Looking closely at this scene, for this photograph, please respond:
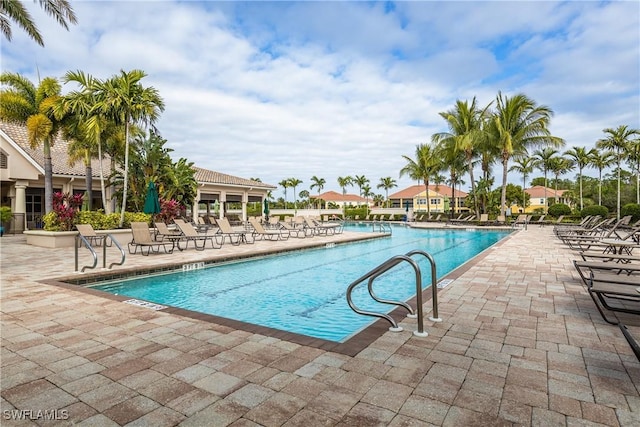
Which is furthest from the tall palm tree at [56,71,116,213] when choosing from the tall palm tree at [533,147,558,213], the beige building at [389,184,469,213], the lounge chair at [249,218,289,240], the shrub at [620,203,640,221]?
the tall palm tree at [533,147,558,213]

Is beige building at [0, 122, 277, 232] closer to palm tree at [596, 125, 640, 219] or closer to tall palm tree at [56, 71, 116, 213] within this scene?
tall palm tree at [56, 71, 116, 213]

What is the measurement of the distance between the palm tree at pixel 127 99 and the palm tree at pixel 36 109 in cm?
219

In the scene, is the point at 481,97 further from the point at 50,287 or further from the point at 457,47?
the point at 50,287

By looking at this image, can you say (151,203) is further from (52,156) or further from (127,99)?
(52,156)

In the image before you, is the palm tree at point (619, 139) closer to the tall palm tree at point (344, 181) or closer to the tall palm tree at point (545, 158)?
the tall palm tree at point (545, 158)

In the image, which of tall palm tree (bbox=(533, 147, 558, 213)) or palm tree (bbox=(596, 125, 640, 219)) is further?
tall palm tree (bbox=(533, 147, 558, 213))

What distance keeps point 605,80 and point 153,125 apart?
1855cm

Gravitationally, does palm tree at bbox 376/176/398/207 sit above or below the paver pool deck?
above

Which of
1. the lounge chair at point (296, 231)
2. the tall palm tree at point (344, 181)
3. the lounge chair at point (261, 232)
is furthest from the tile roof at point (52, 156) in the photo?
the tall palm tree at point (344, 181)

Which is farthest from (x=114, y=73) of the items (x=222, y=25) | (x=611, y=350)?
(x=611, y=350)

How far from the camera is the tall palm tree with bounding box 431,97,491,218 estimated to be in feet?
85.4

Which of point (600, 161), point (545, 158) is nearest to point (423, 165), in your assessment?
point (600, 161)

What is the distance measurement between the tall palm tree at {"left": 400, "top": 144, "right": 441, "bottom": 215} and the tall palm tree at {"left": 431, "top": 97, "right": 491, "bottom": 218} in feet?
18.0

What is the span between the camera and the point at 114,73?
13422mm
